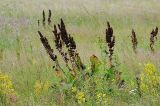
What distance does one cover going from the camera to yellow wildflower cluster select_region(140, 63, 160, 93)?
14.2 feet

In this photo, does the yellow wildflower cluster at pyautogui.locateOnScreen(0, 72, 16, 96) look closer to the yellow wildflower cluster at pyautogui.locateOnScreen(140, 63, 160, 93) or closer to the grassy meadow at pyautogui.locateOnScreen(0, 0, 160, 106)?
the grassy meadow at pyautogui.locateOnScreen(0, 0, 160, 106)

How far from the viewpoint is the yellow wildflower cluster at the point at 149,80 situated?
4336 millimetres

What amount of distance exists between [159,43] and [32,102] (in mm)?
4088

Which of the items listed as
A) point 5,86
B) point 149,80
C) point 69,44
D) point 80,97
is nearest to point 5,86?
point 5,86

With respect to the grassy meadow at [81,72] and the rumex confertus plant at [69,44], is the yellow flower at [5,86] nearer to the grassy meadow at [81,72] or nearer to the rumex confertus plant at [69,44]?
the grassy meadow at [81,72]

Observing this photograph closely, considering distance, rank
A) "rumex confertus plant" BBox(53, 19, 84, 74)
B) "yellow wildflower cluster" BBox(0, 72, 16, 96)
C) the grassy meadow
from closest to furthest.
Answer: "yellow wildflower cluster" BBox(0, 72, 16, 96)
the grassy meadow
"rumex confertus plant" BBox(53, 19, 84, 74)

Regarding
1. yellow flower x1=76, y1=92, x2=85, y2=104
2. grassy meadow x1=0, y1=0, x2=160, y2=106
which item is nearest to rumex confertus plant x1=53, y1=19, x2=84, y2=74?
grassy meadow x1=0, y1=0, x2=160, y2=106

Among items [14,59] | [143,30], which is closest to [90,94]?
[14,59]

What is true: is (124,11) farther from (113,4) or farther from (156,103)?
(156,103)

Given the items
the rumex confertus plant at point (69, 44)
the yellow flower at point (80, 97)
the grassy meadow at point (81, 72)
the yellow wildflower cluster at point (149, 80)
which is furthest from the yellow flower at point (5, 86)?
the yellow wildflower cluster at point (149, 80)

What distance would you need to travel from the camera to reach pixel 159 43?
7.90m

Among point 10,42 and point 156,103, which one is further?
point 10,42

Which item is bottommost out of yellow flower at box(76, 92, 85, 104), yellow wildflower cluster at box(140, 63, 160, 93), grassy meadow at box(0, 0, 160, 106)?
grassy meadow at box(0, 0, 160, 106)

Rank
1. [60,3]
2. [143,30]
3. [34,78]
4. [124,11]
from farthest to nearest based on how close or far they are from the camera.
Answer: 1. [60,3]
2. [124,11]
3. [143,30]
4. [34,78]
